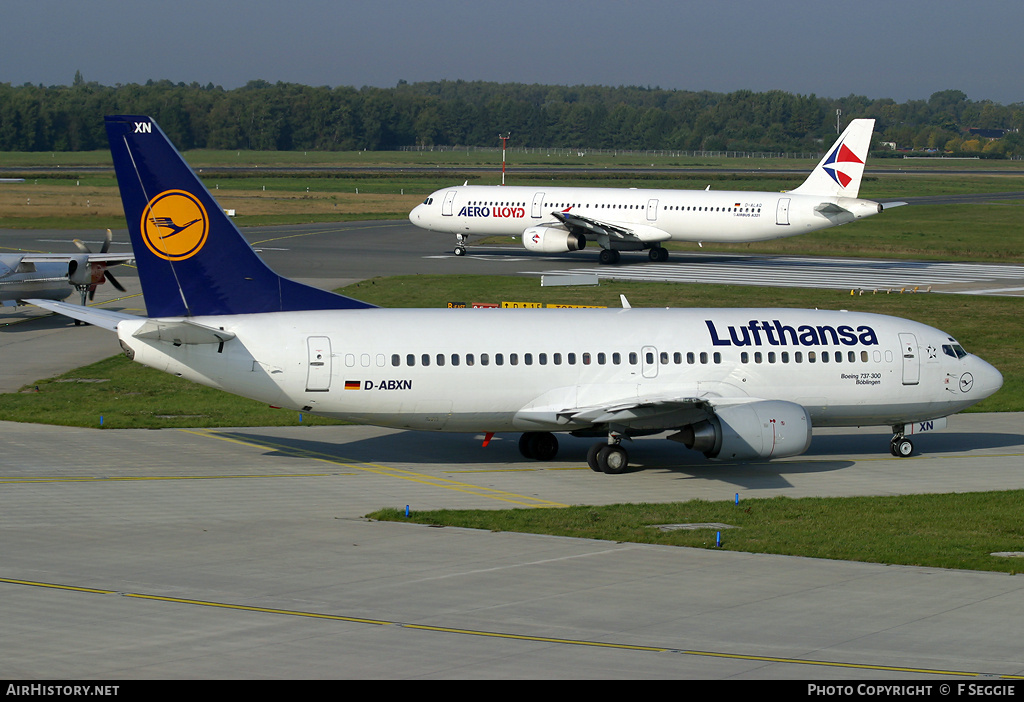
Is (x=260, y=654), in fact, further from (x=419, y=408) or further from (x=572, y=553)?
(x=419, y=408)

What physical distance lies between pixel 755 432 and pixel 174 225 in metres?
14.7

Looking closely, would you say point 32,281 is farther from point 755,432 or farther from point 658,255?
point 658,255

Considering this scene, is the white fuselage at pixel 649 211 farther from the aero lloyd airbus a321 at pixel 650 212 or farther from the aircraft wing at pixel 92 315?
the aircraft wing at pixel 92 315

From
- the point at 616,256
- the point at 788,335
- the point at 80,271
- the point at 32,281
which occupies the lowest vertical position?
the point at 32,281

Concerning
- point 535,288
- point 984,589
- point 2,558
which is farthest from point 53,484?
point 535,288

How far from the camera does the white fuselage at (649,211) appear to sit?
74938 mm

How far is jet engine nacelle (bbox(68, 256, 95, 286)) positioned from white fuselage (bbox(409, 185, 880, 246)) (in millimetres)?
32604

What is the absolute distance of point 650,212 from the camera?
78062mm

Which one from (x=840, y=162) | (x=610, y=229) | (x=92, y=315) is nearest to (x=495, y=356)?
(x=92, y=315)

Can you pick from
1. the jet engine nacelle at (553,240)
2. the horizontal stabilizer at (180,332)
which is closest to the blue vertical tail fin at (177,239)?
the horizontal stabilizer at (180,332)

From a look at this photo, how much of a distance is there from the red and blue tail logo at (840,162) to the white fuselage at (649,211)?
1.46 m

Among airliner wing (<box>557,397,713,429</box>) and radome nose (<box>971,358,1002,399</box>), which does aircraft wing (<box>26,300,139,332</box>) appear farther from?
radome nose (<box>971,358,1002,399</box>)

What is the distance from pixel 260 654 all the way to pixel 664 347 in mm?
16526

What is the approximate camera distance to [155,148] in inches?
1056
